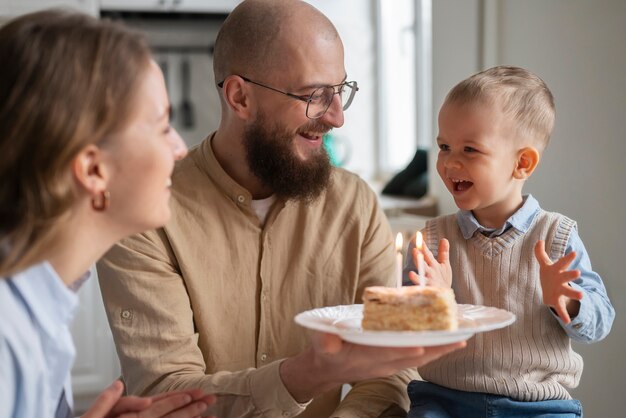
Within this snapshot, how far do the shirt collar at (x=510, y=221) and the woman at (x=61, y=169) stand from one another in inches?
30.7

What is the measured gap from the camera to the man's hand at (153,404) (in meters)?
1.60

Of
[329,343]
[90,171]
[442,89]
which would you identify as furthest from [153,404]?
[442,89]

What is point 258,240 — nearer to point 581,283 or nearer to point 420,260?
point 420,260

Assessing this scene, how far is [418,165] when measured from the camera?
4.55 meters

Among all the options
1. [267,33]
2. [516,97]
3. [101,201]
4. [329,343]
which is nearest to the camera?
[101,201]

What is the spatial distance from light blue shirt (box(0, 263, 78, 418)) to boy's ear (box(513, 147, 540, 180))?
1027 mm

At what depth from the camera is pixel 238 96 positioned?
7.55 feet

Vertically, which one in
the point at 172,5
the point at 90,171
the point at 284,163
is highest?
the point at 172,5

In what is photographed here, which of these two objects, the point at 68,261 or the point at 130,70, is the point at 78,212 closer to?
the point at 68,261

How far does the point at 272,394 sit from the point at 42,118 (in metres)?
0.83

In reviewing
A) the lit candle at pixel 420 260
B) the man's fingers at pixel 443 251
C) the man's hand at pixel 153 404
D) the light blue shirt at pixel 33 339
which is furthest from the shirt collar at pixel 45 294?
the man's fingers at pixel 443 251

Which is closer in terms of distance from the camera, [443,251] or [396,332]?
A: [396,332]

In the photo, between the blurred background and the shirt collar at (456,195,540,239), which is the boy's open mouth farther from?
the blurred background

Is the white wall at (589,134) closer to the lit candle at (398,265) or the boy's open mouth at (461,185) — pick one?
the boy's open mouth at (461,185)
